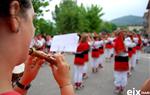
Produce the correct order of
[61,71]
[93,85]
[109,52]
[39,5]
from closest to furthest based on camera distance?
[61,71]
[39,5]
[93,85]
[109,52]

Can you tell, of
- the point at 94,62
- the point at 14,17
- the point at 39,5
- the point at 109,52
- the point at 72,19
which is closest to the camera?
the point at 14,17

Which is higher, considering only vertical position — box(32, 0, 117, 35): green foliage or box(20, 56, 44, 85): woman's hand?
box(20, 56, 44, 85): woman's hand

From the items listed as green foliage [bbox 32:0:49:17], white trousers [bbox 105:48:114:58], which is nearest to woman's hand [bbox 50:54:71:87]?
green foliage [bbox 32:0:49:17]

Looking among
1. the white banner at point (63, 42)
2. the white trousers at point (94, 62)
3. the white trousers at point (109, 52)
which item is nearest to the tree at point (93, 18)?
the white trousers at point (109, 52)

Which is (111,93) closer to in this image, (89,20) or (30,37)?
(30,37)

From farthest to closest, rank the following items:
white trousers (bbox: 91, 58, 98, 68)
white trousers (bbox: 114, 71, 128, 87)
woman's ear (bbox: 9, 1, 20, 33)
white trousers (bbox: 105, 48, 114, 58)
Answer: white trousers (bbox: 105, 48, 114, 58), white trousers (bbox: 91, 58, 98, 68), white trousers (bbox: 114, 71, 128, 87), woman's ear (bbox: 9, 1, 20, 33)

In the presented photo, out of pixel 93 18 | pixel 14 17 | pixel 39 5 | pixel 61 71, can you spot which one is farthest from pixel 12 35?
pixel 93 18

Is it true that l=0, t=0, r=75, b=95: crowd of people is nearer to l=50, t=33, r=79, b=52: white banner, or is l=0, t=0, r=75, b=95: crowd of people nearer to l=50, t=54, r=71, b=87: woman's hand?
l=50, t=54, r=71, b=87: woman's hand

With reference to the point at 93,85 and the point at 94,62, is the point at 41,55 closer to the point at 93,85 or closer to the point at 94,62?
the point at 93,85

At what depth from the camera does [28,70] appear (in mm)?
1966

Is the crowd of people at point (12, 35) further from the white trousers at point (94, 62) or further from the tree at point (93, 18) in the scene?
the tree at point (93, 18)

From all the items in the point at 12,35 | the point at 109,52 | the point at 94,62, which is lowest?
the point at 109,52

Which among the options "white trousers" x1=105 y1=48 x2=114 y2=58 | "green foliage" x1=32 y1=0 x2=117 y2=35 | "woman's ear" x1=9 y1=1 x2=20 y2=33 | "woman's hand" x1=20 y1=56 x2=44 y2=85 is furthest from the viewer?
"green foliage" x1=32 y1=0 x2=117 y2=35

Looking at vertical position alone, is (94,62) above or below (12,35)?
below
